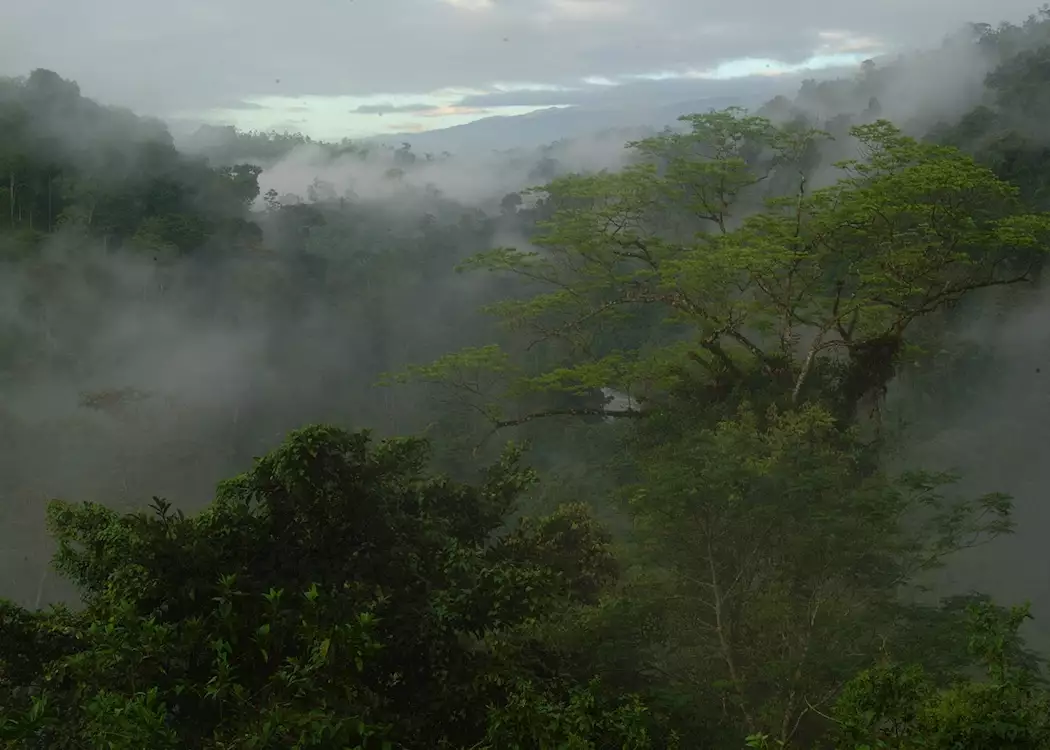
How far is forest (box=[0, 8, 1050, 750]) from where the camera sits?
3.67 meters

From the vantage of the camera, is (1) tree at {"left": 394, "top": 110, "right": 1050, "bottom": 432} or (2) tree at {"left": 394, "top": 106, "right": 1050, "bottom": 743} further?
(1) tree at {"left": 394, "top": 110, "right": 1050, "bottom": 432}

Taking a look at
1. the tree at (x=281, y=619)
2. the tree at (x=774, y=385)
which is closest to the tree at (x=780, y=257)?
the tree at (x=774, y=385)

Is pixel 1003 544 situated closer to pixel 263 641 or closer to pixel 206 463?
pixel 263 641

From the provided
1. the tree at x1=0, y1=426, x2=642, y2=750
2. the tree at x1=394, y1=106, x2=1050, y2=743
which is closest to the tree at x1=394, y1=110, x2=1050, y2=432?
the tree at x1=394, y1=106, x2=1050, y2=743

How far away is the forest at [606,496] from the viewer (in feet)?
12.0

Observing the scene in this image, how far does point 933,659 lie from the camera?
5.73 m

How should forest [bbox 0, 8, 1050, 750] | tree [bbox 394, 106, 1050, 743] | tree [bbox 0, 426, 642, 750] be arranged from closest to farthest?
tree [bbox 0, 426, 642, 750] < forest [bbox 0, 8, 1050, 750] < tree [bbox 394, 106, 1050, 743]

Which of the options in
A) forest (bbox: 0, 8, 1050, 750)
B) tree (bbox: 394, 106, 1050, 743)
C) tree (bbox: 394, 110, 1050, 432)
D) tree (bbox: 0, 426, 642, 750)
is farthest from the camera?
tree (bbox: 394, 110, 1050, 432)

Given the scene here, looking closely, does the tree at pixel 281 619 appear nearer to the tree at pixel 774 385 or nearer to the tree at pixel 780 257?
the tree at pixel 774 385

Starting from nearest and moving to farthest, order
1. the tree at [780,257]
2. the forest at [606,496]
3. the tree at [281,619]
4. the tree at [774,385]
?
the tree at [281,619], the forest at [606,496], the tree at [774,385], the tree at [780,257]

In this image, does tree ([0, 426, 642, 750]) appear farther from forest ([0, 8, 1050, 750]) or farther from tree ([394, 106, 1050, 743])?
tree ([394, 106, 1050, 743])

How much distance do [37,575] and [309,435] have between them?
16.4 meters

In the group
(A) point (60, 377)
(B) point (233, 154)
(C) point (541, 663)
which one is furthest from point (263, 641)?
(B) point (233, 154)

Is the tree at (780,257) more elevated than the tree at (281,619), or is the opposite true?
the tree at (780,257)
